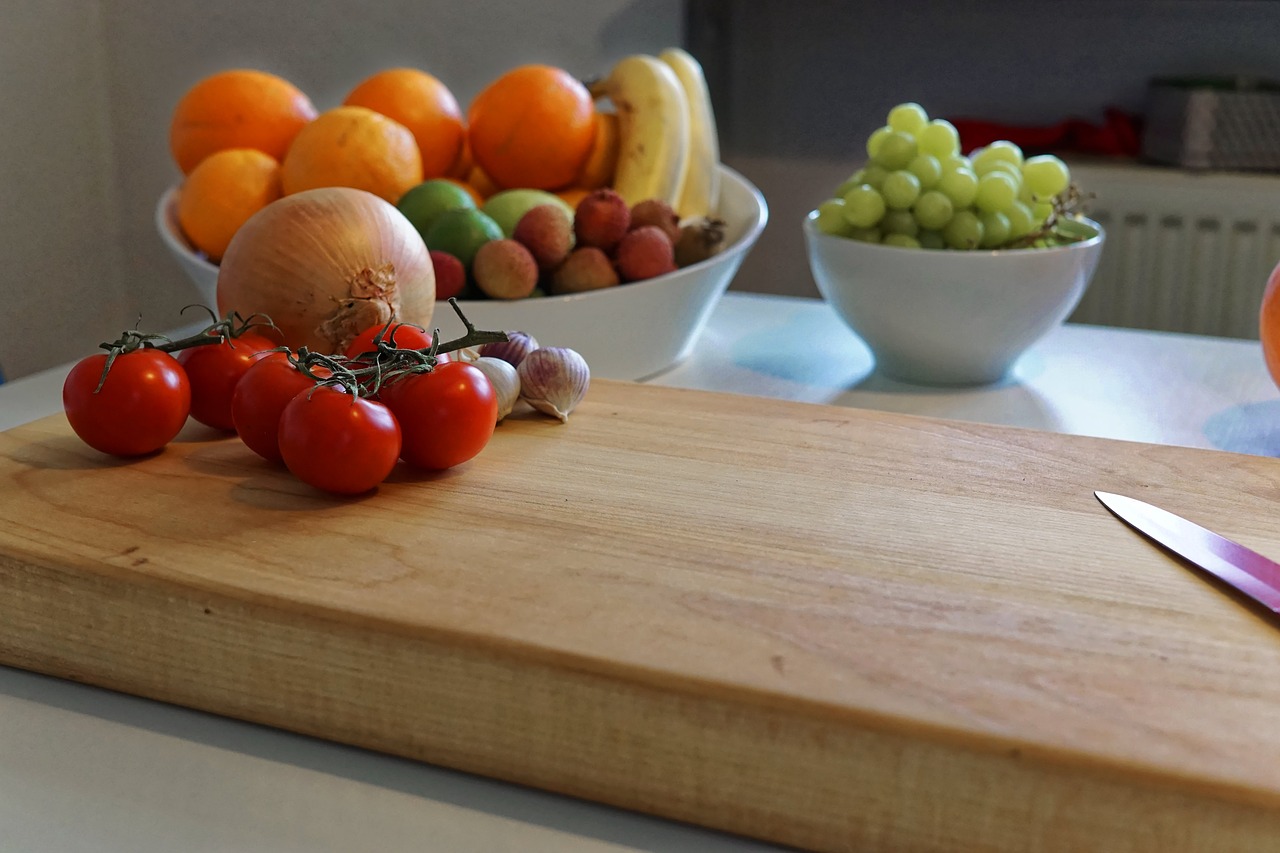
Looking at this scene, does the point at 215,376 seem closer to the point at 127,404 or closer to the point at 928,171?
the point at 127,404

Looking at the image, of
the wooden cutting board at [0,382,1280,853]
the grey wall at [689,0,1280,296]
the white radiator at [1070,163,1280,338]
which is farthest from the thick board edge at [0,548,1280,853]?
the grey wall at [689,0,1280,296]

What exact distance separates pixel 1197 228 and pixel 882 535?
183cm

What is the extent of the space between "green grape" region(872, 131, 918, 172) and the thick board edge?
2.29 ft

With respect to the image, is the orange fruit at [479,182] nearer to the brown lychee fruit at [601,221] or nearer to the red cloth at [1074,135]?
the brown lychee fruit at [601,221]

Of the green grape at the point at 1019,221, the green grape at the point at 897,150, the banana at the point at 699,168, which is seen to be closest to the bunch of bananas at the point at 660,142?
the banana at the point at 699,168

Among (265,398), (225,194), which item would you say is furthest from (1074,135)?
(265,398)

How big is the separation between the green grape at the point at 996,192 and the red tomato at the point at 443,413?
0.54 metres

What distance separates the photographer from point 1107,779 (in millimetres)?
408

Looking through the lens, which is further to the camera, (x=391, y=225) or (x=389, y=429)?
(x=391, y=225)

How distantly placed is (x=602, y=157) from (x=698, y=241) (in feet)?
0.73

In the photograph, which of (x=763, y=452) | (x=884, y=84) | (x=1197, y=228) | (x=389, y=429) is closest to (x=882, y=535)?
(x=763, y=452)

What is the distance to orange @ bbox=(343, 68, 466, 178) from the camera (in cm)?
112

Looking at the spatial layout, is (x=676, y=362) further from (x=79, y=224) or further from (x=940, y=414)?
(x=79, y=224)

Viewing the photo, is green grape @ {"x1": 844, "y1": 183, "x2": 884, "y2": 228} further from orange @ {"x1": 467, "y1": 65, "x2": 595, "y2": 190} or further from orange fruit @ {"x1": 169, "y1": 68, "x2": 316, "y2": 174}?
orange fruit @ {"x1": 169, "y1": 68, "x2": 316, "y2": 174}
